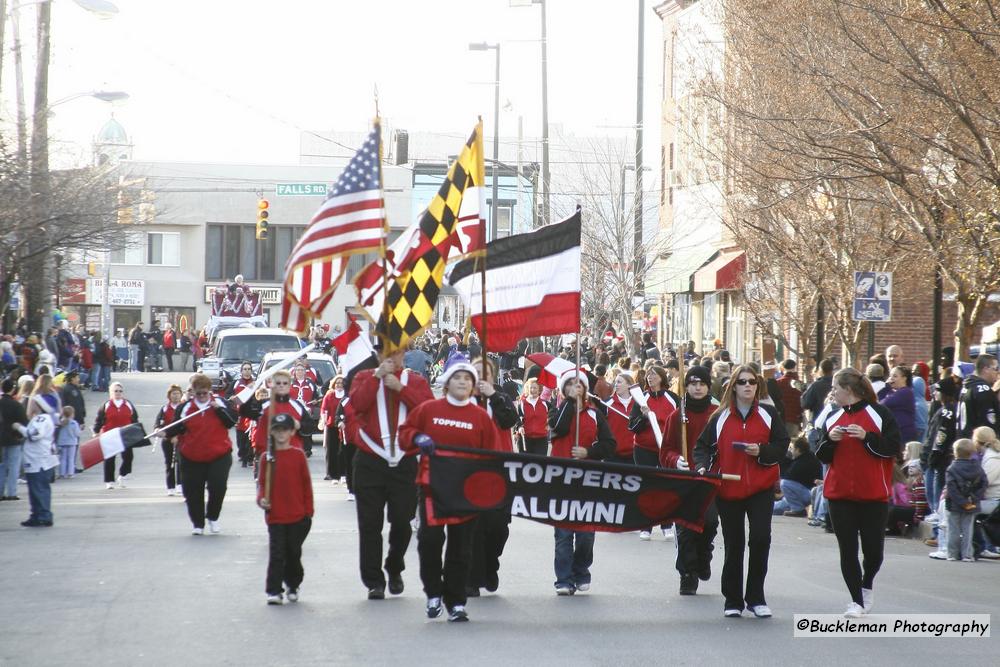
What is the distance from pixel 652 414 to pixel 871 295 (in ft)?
22.7

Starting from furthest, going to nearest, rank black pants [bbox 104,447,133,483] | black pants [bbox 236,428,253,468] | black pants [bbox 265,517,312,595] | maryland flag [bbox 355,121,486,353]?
black pants [bbox 236,428,253,468] → black pants [bbox 104,447,133,483] → maryland flag [bbox 355,121,486,353] → black pants [bbox 265,517,312,595]

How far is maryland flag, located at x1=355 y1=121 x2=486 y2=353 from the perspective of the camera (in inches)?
422

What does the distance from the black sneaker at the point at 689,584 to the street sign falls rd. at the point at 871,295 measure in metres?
9.49

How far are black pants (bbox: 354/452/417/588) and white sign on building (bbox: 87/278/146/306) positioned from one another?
2219 inches

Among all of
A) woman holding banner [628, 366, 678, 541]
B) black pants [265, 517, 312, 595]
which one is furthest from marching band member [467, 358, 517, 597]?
woman holding banner [628, 366, 678, 541]

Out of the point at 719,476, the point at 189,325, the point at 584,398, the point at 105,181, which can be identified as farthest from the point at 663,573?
the point at 189,325

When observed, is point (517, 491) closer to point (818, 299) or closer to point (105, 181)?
point (818, 299)

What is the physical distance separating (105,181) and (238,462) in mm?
13474

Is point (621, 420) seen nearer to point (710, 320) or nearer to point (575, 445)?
point (575, 445)

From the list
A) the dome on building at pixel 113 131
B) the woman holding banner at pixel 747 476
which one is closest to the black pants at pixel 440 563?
the woman holding banner at pixel 747 476

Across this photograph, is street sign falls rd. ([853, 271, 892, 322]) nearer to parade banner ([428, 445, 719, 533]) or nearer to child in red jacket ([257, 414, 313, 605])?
parade banner ([428, 445, 719, 533])

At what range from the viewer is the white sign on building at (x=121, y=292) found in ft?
212

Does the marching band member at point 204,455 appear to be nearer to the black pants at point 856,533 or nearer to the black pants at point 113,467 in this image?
the black pants at point 113,467

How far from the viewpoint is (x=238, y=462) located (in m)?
25.7
